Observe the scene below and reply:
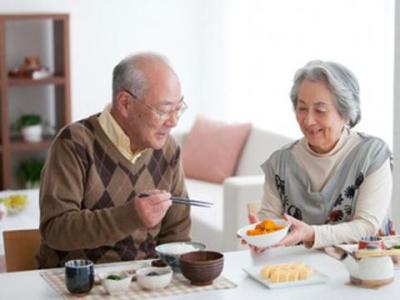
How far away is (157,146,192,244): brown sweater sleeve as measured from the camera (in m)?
2.91

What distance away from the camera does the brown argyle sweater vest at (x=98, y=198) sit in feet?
8.46

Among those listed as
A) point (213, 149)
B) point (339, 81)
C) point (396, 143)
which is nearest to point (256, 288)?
point (339, 81)

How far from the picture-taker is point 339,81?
287cm

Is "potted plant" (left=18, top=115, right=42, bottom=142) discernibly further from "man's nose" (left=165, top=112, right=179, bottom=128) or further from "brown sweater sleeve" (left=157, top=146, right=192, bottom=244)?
"man's nose" (left=165, top=112, right=179, bottom=128)

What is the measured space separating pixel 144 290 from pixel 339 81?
39.8 inches

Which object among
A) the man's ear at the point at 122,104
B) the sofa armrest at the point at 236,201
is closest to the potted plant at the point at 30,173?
the sofa armrest at the point at 236,201

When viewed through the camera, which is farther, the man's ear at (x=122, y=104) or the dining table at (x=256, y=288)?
the man's ear at (x=122, y=104)

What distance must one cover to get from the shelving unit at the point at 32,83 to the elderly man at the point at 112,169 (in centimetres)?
327

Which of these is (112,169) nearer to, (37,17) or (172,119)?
(172,119)

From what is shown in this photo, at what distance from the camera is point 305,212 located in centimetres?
293

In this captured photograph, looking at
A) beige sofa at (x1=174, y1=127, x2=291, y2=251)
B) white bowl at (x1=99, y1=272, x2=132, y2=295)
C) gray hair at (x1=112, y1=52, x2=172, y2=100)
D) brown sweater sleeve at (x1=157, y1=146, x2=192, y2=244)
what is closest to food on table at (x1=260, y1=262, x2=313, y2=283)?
white bowl at (x1=99, y1=272, x2=132, y2=295)

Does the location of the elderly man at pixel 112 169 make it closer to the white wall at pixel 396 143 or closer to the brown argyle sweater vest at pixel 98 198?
the brown argyle sweater vest at pixel 98 198

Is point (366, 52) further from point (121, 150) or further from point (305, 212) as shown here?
point (121, 150)

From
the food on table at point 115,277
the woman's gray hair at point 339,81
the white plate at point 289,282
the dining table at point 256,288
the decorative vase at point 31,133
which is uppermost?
the woman's gray hair at point 339,81
